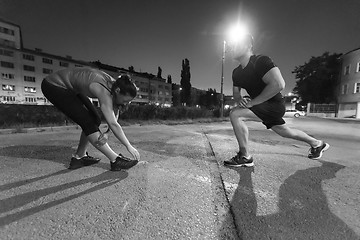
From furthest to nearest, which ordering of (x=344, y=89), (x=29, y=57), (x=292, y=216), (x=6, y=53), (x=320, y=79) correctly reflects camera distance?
(x=29, y=57), (x=6, y=53), (x=320, y=79), (x=344, y=89), (x=292, y=216)

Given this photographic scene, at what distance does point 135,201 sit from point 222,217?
77 centimetres

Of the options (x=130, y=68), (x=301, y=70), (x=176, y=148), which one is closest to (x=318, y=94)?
(x=301, y=70)

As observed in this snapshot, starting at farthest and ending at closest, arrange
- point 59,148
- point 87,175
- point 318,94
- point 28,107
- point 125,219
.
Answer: point 318,94 < point 28,107 < point 59,148 < point 87,175 < point 125,219

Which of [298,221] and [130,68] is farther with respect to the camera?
[130,68]

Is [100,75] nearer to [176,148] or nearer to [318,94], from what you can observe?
[176,148]

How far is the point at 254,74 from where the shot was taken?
8.61ft

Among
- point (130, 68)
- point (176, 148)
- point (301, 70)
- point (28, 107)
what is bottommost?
point (176, 148)

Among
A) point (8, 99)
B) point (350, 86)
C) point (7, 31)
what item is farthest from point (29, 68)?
point (350, 86)

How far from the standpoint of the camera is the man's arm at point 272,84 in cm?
244

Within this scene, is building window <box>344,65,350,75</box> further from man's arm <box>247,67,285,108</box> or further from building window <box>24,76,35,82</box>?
building window <box>24,76,35,82</box>

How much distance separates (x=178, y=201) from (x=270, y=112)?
69.3 inches

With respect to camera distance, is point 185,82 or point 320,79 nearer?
point 320,79

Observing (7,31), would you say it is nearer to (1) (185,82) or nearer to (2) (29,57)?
(2) (29,57)

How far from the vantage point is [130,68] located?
62.9 m
